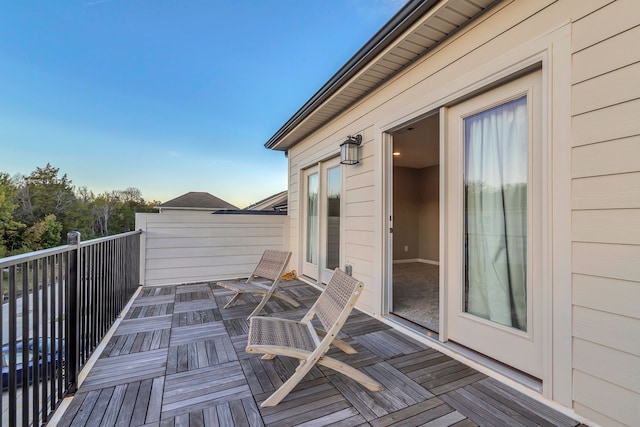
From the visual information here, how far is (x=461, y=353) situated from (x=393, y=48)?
271 centimetres

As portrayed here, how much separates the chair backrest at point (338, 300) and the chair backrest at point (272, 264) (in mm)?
1292

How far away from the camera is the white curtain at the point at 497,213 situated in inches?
74.4

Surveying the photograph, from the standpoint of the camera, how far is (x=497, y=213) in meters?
2.05

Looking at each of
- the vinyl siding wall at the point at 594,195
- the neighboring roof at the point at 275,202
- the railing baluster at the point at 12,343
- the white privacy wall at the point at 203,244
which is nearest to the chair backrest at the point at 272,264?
the white privacy wall at the point at 203,244

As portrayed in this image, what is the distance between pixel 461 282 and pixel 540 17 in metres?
1.93

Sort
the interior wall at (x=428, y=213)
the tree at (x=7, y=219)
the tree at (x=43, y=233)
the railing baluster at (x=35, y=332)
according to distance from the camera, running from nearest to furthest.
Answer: the railing baluster at (x=35, y=332)
the interior wall at (x=428, y=213)
the tree at (x=7, y=219)
the tree at (x=43, y=233)

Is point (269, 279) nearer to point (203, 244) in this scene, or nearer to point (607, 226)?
point (203, 244)

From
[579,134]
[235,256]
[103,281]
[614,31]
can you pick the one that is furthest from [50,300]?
[235,256]

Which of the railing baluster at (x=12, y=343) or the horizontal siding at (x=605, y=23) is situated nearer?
the railing baluster at (x=12, y=343)

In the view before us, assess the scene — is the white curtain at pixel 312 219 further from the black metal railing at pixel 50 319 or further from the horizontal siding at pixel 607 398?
the horizontal siding at pixel 607 398

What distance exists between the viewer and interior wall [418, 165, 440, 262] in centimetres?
703

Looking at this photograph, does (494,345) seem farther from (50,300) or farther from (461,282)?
(50,300)

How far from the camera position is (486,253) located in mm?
2115

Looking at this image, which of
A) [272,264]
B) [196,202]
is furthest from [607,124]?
[196,202]
